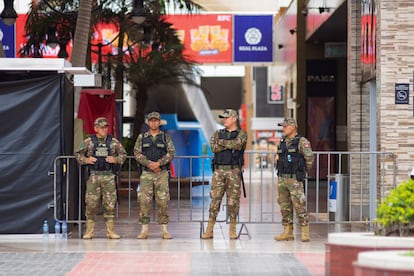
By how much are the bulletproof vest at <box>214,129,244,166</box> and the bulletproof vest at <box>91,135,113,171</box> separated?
154 centimetres

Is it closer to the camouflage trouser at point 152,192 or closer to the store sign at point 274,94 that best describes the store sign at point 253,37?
the camouflage trouser at point 152,192

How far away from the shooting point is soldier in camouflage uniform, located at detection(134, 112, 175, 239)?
14.8 m

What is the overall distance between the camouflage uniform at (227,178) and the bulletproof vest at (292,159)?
0.60m

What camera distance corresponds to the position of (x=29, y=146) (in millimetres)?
15031

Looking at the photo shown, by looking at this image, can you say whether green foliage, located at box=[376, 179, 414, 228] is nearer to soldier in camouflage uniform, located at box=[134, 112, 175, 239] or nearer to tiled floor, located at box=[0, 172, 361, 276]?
tiled floor, located at box=[0, 172, 361, 276]

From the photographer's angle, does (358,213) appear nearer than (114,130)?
Yes

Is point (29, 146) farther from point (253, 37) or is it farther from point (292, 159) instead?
point (253, 37)

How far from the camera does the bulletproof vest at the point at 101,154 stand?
48.3ft

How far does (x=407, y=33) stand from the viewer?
15336 millimetres

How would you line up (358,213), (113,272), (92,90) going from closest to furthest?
(113,272), (358,213), (92,90)

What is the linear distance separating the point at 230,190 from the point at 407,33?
352 centimetres

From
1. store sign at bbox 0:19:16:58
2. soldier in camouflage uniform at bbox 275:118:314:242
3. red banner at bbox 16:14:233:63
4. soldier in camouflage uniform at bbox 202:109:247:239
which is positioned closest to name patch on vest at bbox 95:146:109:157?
soldier in camouflage uniform at bbox 202:109:247:239

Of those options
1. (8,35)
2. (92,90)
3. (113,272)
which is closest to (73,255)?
(113,272)

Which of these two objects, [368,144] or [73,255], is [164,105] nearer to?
[368,144]
